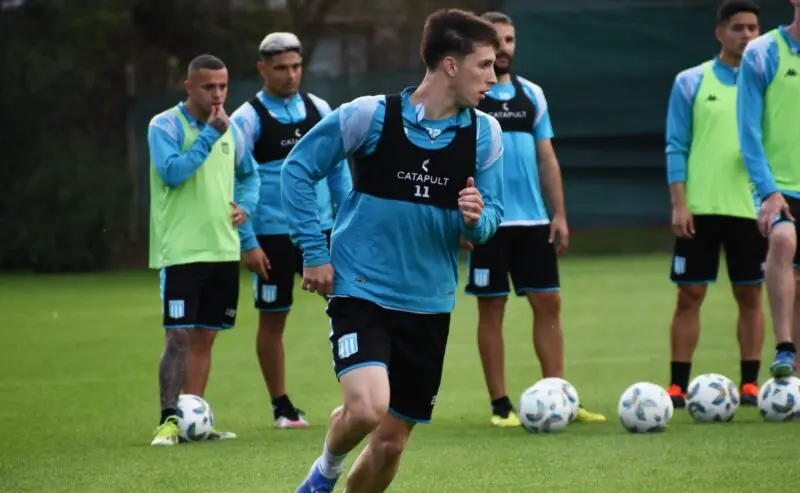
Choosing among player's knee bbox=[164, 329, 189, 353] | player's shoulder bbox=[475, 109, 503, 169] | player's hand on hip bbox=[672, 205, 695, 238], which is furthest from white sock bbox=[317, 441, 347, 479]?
player's hand on hip bbox=[672, 205, 695, 238]

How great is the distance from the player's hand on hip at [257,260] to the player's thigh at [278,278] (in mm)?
244

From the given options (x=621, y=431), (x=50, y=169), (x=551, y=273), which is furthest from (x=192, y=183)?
(x=50, y=169)

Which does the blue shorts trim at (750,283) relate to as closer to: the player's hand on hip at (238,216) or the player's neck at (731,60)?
the player's neck at (731,60)

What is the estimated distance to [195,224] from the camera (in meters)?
8.81

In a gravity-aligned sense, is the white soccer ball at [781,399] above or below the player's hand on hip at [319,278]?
below

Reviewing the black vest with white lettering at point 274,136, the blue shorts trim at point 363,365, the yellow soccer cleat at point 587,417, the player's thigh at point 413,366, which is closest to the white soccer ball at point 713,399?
the yellow soccer cleat at point 587,417

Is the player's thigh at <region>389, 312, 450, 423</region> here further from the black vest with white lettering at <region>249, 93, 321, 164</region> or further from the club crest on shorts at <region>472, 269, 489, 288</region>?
the black vest with white lettering at <region>249, 93, 321, 164</region>

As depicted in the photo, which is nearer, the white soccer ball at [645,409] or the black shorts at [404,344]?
the black shorts at [404,344]

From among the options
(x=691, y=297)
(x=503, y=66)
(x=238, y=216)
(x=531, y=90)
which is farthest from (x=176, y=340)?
(x=691, y=297)

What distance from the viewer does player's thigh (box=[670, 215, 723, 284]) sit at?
9617 mm

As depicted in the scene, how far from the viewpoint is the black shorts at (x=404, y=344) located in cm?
581

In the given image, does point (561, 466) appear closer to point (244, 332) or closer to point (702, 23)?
point (244, 332)

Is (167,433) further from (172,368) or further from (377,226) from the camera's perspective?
(377,226)

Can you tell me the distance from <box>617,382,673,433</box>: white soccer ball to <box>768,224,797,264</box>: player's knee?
988mm
